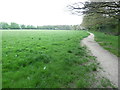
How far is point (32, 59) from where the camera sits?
557 centimetres

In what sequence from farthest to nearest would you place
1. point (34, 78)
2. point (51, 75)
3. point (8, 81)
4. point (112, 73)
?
point (112, 73)
point (51, 75)
point (34, 78)
point (8, 81)

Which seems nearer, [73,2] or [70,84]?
Result: [70,84]

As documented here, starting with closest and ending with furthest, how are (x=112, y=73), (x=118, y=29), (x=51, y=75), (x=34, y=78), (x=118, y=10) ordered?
(x=34, y=78) → (x=51, y=75) → (x=112, y=73) → (x=118, y=10) → (x=118, y=29)

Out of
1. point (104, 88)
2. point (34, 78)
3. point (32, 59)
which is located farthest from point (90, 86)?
point (32, 59)

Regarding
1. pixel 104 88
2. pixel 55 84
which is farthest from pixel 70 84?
pixel 104 88

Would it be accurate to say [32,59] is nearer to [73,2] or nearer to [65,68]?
[65,68]

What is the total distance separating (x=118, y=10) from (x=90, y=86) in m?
9.69

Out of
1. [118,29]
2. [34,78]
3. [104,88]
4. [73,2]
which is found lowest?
[104,88]

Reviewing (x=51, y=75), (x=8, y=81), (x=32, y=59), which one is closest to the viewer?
(x=8, y=81)

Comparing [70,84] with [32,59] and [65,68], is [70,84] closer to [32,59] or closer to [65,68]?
[65,68]

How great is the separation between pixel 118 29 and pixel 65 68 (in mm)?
22586

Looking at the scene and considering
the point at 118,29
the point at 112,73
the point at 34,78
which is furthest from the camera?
the point at 118,29

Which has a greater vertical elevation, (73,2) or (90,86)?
(73,2)

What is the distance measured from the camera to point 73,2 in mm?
9594
